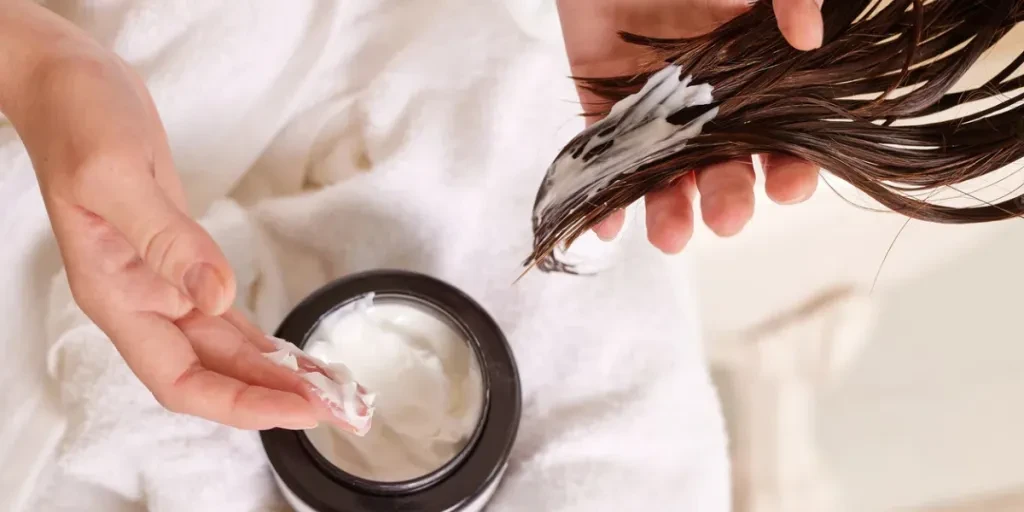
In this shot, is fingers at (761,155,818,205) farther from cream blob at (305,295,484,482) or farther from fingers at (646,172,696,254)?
cream blob at (305,295,484,482)

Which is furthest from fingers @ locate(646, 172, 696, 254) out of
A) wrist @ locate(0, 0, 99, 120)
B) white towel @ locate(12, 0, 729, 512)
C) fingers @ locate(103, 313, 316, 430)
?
wrist @ locate(0, 0, 99, 120)

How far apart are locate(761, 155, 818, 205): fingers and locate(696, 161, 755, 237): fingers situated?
0.05 feet

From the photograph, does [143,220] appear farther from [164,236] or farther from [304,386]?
[304,386]

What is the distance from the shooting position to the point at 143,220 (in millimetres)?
379

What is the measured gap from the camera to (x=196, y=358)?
451 millimetres

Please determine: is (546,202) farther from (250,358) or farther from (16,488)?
(16,488)

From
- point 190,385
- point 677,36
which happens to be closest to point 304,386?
point 190,385

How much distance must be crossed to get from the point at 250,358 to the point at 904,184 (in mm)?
374

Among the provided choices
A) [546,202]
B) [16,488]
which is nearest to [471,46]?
[546,202]

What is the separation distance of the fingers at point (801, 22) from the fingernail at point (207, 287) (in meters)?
0.28

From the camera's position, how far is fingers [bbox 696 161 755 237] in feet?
1.48

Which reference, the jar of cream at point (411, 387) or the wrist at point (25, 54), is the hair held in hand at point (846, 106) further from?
the wrist at point (25, 54)

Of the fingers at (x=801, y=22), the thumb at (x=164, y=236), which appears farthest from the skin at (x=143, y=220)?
the fingers at (x=801, y=22)

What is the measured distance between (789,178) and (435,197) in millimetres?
308
